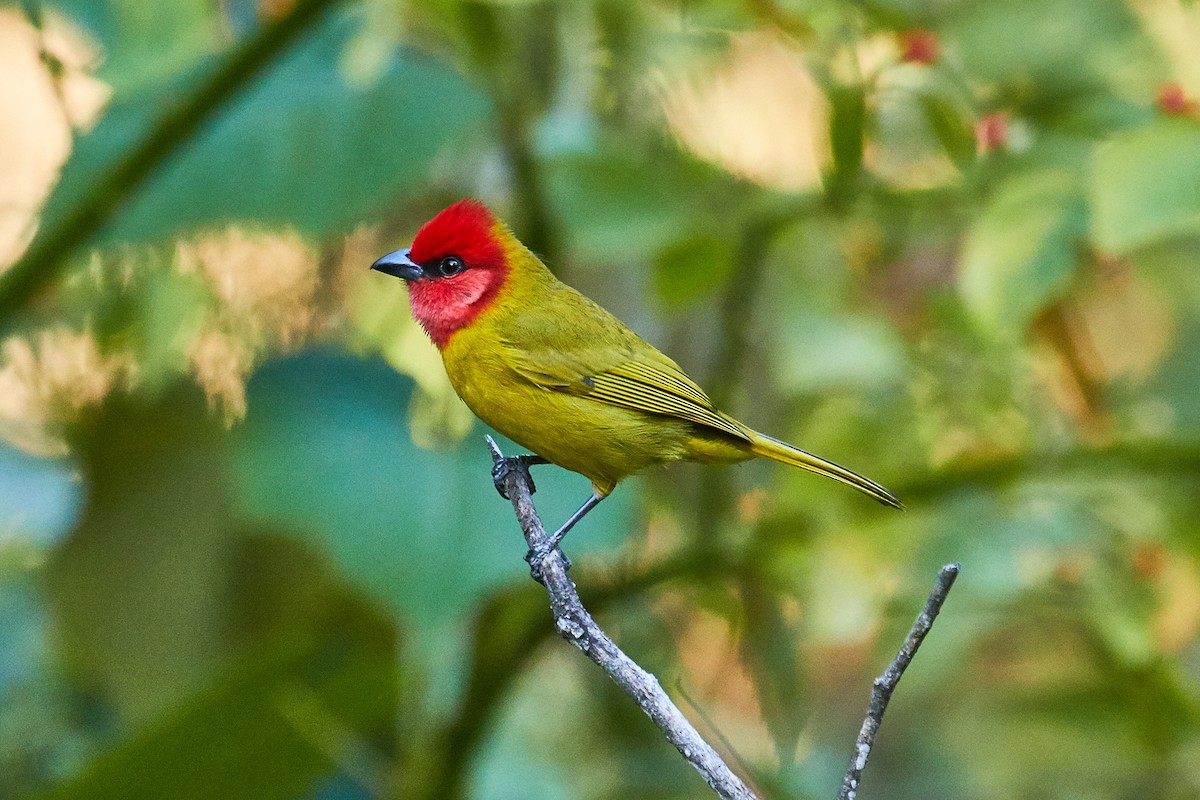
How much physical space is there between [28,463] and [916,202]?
2.05 meters

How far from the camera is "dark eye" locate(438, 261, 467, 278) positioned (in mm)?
2389

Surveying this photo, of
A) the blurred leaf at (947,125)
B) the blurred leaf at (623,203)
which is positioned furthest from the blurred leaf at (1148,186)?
the blurred leaf at (623,203)

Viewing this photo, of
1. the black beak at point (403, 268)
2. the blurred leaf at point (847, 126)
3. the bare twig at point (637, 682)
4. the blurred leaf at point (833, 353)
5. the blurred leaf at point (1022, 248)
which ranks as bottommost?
the blurred leaf at point (833, 353)

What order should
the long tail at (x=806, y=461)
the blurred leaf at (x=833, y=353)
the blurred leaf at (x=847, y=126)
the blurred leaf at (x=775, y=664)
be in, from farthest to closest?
the blurred leaf at (x=775, y=664) < the blurred leaf at (x=833, y=353) < the blurred leaf at (x=847, y=126) < the long tail at (x=806, y=461)

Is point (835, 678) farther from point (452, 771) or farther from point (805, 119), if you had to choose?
point (452, 771)

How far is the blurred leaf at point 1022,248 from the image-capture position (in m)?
2.25

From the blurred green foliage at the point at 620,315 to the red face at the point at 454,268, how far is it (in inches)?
9.4

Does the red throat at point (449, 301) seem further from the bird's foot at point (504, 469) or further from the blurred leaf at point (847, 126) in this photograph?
the blurred leaf at point (847, 126)

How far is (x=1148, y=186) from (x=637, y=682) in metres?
1.16

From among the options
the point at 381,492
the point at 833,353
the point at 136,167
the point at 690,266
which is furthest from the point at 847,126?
the point at 136,167

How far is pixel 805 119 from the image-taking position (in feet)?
12.1

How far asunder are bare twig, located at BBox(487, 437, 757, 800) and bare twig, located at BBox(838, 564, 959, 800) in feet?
0.34

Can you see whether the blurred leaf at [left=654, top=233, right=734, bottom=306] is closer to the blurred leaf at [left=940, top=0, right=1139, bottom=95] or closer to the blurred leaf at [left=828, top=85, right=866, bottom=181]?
the blurred leaf at [left=828, top=85, right=866, bottom=181]

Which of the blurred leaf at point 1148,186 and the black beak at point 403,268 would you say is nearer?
the blurred leaf at point 1148,186
